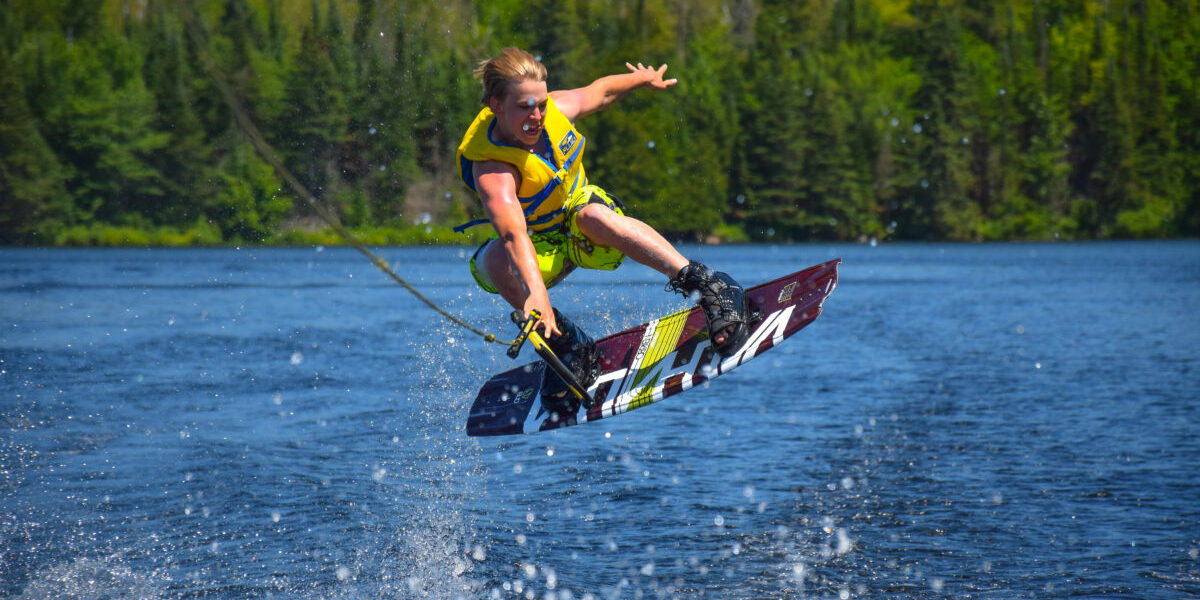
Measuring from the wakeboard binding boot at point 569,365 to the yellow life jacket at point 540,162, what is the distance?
756 millimetres

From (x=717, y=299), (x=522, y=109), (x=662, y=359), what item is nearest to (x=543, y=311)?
(x=522, y=109)

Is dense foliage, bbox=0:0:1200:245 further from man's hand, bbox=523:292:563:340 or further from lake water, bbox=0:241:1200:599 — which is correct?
man's hand, bbox=523:292:563:340

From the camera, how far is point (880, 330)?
1035 inches

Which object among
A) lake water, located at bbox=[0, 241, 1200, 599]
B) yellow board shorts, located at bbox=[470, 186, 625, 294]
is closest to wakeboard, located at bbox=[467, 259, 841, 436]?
yellow board shorts, located at bbox=[470, 186, 625, 294]

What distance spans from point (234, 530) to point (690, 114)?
2200 inches

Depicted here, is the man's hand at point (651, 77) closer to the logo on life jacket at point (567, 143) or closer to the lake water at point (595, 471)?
the logo on life jacket at point (567, 143)

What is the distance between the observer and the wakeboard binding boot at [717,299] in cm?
754

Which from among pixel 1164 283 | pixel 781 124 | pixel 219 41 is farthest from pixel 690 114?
pixel 1164 283

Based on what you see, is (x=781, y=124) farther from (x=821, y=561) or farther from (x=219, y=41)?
(x=821, y=561)

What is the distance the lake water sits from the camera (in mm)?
9133

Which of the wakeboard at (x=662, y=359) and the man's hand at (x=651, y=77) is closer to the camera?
the wakeboard at (x=662, y=359)

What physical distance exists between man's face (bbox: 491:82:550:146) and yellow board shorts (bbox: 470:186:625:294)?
2.34 ft

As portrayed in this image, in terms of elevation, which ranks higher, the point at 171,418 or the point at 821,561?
the point at 821,561

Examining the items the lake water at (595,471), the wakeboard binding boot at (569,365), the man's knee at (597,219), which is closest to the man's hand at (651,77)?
the man's knee at (597,219)
